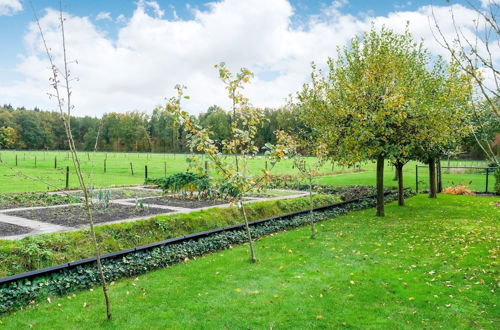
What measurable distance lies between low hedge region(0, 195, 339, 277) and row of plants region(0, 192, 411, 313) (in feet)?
2.41

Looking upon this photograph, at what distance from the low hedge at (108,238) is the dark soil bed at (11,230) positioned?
5.44 ft

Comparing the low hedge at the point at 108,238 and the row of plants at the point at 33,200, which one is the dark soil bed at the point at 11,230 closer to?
the low hedge at the point at 108,238

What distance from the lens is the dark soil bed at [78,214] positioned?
35.1ft

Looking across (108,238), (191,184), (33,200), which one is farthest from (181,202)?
(108,238)

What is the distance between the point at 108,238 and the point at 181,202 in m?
6.15

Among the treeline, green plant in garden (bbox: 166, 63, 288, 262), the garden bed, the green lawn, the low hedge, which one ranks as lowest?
the green lawn

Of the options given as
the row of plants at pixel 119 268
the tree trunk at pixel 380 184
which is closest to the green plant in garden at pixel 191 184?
the row of plants at pixel 119 268

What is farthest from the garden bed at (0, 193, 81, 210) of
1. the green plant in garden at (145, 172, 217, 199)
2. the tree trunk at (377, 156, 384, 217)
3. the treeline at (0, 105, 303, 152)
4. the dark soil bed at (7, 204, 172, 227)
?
the treeline at (0, 105, 303, 152)

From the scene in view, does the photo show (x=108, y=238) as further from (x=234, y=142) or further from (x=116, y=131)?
(x=116, y=131)

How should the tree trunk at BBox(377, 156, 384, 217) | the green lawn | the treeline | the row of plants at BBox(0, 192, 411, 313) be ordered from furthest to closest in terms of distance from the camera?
the treeline → the tree trunk at BBox(377, 156, 384, 217) → the row of plants at BBox(0, 192, 411, 313) → the green lawn

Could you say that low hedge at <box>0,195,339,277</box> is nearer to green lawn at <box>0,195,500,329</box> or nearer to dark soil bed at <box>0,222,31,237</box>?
green lawn at <box>0,195,500,329</box>

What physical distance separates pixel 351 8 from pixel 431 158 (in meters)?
10.6

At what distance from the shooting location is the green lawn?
5480mm

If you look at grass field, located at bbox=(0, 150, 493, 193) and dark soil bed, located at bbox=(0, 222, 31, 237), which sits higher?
grass field, located at bbox=(0, 150, 493, 193)
